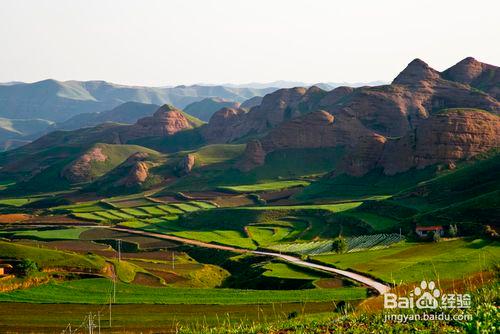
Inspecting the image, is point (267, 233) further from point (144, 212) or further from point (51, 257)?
point (51, 257)

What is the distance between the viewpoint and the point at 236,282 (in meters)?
82.7

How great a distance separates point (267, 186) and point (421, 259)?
375 feet

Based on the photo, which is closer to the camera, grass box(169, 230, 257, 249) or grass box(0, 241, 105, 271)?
grass box(0, 241, 105, 271)

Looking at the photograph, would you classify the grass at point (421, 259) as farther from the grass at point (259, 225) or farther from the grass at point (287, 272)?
the grass at point (259, 225)

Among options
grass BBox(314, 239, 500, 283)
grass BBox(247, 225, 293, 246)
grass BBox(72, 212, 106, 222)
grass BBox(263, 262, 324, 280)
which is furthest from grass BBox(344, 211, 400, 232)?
grass BBox(72, 212, 106, 222)

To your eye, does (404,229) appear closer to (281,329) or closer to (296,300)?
(296,300)

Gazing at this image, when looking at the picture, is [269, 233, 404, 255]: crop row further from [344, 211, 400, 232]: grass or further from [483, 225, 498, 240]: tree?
[483, 225, 498, 240]: tree

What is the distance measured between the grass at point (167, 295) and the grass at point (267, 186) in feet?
A: 364

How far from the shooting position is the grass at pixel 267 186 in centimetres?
18075

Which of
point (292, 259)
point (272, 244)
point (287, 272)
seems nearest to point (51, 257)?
point (287, 272)

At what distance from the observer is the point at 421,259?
241ft

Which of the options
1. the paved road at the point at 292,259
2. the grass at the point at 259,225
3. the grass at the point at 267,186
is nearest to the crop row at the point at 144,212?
the grass at the point at 259,225

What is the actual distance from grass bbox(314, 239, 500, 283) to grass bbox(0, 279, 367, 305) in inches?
289

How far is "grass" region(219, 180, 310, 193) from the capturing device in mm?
180750
